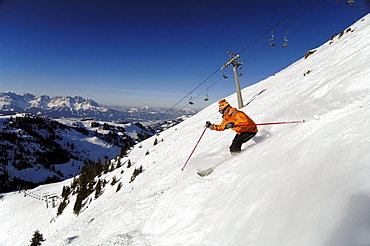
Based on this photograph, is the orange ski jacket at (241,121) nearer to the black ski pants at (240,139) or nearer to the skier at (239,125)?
the skier at (239,125)

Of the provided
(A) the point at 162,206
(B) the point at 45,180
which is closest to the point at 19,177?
(B) the point at 45,180

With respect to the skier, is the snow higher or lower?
lower

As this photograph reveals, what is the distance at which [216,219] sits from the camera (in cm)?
317

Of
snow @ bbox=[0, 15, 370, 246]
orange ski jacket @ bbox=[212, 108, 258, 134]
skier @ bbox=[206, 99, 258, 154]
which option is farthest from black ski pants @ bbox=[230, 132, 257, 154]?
snow @ bbox=[0, 15, 370, 246]

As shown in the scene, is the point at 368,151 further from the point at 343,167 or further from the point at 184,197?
the point at 184,197

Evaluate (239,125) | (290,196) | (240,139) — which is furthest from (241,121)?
(290,196)

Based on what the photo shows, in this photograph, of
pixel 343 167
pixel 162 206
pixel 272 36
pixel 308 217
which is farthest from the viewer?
pixel 272 36

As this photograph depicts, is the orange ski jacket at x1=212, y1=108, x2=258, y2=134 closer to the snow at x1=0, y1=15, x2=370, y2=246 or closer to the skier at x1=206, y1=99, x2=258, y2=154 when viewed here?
the skier at x1=206, y1=99, x2=258, y2=154

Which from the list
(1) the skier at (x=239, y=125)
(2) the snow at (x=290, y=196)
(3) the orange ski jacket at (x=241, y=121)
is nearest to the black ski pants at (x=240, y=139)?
(1) the skier at (x=239, y=125)

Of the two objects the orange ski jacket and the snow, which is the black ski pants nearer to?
the orange ski jacket

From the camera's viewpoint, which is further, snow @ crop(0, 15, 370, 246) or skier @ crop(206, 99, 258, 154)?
skier @ crop(206, 99, 258, 154)

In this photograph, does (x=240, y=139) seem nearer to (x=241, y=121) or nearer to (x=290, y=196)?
(x=241, y=121)

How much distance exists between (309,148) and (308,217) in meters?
1.98

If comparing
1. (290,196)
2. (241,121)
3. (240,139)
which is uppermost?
(241,121)
